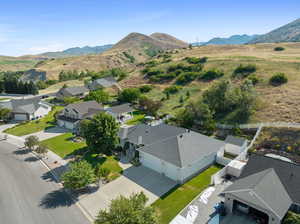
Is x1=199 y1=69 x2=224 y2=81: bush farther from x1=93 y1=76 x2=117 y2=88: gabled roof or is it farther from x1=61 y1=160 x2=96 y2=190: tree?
x1=61 y1=160 x2=96 y2=190: tree

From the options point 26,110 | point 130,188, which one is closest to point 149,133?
point 130,188

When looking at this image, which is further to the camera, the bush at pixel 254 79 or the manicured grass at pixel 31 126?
the bush at pixel 254 79

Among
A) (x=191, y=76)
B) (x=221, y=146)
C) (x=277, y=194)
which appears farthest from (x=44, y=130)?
(x=191, y=76)

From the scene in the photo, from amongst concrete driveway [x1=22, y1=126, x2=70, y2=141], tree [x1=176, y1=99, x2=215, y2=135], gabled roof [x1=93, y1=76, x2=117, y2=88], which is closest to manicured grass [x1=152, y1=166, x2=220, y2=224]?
tree [x1=176, y1=99, x2=215, y2=135]

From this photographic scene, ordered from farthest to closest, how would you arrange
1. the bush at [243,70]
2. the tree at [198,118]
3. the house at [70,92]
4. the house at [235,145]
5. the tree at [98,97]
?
the house at [70,92], the bush at [243,70], the tree at [98,97], the tree at [198,118], the house at [235,145]

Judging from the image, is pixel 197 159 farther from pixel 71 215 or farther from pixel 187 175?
pixel 71 215

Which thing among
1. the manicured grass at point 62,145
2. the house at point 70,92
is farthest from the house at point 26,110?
the manicured grass at point 62,145

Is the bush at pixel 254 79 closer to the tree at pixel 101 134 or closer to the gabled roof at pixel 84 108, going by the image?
the gabled roof at pixel 84 108
